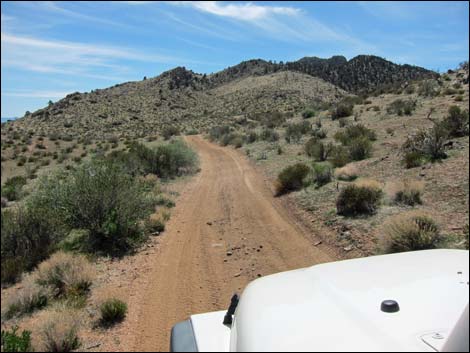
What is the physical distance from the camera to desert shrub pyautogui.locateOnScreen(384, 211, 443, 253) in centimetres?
793

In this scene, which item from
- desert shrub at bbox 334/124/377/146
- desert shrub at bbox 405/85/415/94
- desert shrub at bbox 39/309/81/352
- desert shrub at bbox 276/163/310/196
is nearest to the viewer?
desert shrub at bbox 39/309/81/352

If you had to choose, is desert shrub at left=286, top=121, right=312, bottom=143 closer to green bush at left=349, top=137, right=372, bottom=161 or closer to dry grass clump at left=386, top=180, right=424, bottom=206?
green bush at left=349, top=137, right=372, bottom=161

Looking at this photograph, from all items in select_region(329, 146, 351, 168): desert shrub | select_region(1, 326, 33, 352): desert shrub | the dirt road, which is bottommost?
the dirt road

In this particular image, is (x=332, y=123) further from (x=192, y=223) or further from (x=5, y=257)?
(x=5, y=257)

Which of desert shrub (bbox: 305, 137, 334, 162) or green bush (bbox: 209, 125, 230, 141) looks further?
green bush (bbox: 209, 125, 230, 141)

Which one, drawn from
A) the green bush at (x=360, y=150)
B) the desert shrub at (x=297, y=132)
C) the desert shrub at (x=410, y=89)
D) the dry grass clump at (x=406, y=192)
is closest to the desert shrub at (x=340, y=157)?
the green bush at (x=360, y=150)

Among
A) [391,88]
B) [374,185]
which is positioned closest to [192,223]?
[374,185]

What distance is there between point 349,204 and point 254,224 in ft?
7.95

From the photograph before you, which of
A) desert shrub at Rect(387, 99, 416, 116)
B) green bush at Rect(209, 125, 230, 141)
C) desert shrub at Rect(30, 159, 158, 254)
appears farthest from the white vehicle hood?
green bush at Rect(209, 125, 230, 141)

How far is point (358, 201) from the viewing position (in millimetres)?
11031

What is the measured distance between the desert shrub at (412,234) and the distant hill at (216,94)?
1988 inches

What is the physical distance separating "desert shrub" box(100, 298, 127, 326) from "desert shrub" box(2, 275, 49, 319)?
0.67m

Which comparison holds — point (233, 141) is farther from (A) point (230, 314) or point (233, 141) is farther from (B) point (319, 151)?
(A) point (230, 314)

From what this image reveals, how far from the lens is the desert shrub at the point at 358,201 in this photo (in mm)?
10961
